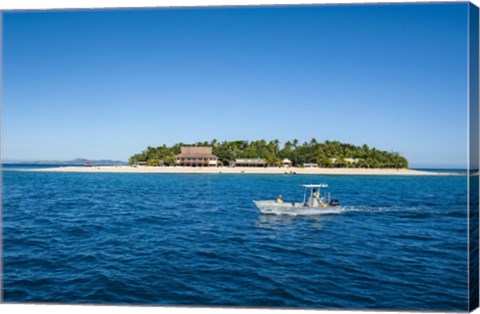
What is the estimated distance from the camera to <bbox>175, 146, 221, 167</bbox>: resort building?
2160 cm

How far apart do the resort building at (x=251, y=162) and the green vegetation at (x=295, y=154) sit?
1.23ft

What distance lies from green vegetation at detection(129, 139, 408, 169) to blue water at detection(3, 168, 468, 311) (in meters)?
9.81

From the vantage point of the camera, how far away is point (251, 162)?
3133cm

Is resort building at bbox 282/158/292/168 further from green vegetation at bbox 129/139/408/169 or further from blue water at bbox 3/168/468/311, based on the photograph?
blue water at bbox 3/168/468/311

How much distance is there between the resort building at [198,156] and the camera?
21600mm

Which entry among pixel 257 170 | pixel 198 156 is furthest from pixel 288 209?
pixel 257 170

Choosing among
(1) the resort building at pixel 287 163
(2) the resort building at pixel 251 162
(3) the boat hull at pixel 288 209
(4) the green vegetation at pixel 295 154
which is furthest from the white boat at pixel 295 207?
(1) the resort building at pixel 287 163

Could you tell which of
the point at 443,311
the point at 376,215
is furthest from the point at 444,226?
the point at 443,311

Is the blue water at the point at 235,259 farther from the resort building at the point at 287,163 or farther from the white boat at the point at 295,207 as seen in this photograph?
the resort building at the point at 287,163

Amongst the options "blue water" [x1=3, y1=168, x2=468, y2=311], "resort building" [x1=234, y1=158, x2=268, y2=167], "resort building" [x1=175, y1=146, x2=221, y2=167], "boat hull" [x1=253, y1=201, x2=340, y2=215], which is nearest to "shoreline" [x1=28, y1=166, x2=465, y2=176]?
"resort building" [x1=234, y1=158, x2=268, y2=167]

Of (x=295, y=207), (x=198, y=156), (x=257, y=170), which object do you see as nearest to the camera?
(x=295, y=207)

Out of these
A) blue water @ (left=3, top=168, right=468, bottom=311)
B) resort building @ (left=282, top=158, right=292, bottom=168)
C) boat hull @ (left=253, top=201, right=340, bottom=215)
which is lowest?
blue water @ (left=3, top=168, right=468, bottom=311)

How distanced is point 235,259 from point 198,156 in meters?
16.9

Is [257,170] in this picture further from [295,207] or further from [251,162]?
[295,207]
